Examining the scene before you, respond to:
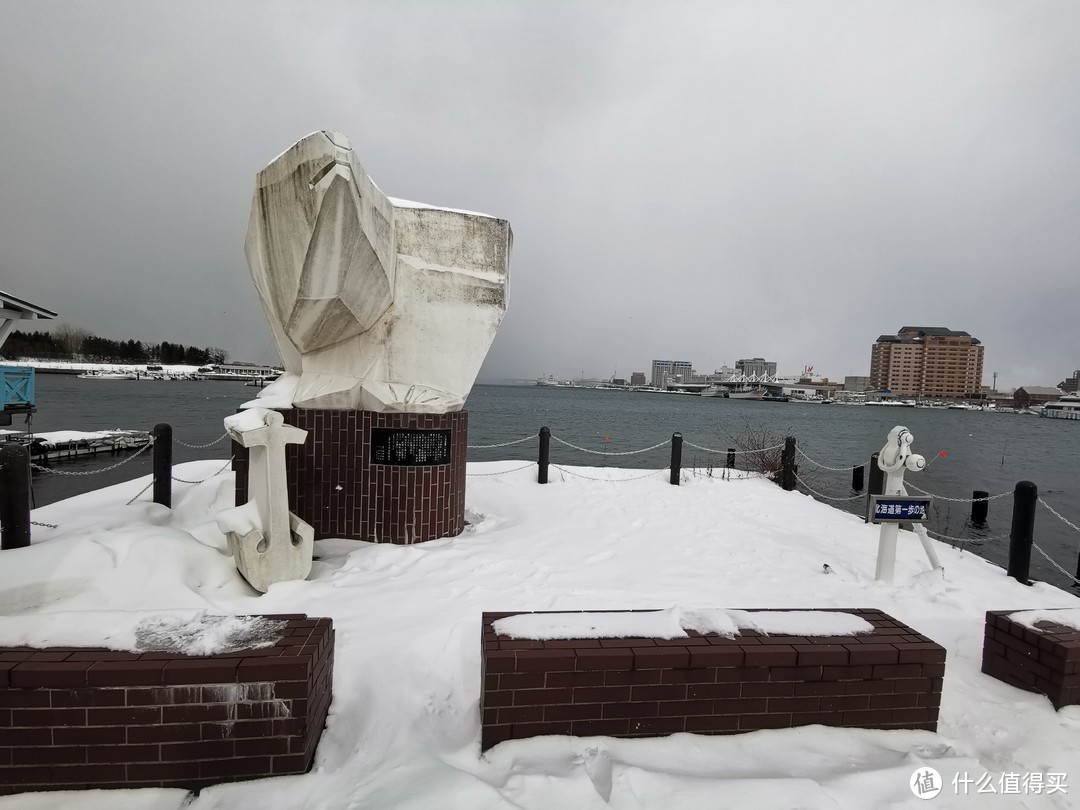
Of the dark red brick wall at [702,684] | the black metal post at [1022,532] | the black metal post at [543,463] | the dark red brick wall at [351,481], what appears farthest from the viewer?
the black metal post at [543,463]

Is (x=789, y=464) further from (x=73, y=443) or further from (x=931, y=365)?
(x=931, y=365)

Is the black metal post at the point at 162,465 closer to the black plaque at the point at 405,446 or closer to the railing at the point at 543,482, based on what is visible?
the railing at the point at 543,482

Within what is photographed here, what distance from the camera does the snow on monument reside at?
18.4 feet

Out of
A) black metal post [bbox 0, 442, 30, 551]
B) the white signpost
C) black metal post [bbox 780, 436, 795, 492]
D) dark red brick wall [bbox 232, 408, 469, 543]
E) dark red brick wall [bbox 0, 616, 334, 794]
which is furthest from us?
black metal post [bbox 780, 436, 795, 492]

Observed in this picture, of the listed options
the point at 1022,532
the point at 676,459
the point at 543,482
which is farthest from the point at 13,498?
the point at 1022,532

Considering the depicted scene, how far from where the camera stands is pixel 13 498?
599 centimetres

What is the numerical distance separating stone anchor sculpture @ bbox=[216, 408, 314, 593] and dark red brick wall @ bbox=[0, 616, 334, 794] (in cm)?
245

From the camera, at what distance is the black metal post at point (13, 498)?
5.96 m

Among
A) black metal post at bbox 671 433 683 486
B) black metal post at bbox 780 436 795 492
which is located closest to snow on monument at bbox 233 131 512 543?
black metal post at bbox 671 433 683 486

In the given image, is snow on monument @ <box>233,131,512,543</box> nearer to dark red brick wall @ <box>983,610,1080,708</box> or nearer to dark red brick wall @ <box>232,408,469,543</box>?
dark red brick wall @ <box>232,408,469,543</box>

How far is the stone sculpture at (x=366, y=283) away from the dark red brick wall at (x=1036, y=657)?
5448 mm

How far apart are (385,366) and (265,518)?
2.18 meters

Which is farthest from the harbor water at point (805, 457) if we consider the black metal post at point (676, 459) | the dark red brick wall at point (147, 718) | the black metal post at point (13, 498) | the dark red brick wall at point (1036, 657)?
the dark red brick wall at point (147, 718)

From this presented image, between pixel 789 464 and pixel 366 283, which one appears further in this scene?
pixel 789 464
